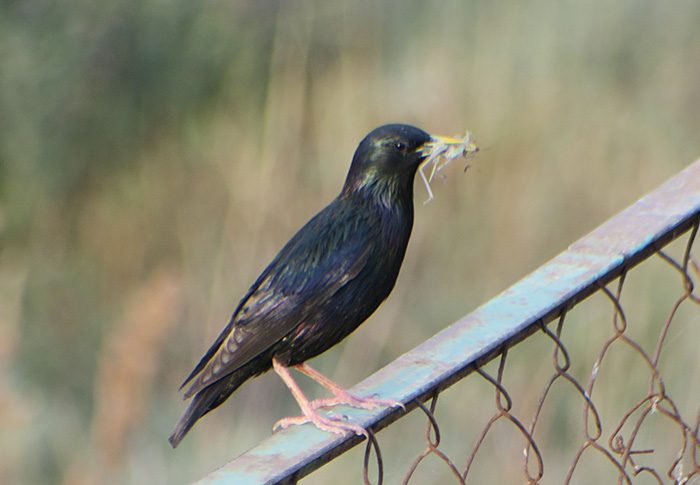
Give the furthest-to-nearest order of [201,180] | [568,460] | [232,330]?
[201,180] < [568,460] < [232,330]

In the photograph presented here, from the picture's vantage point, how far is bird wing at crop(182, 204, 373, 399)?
8.49 feet

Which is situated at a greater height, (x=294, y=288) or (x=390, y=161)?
(x=390, y=161)

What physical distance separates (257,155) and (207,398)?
2546mm

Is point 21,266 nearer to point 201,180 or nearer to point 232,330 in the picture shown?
point 201,180

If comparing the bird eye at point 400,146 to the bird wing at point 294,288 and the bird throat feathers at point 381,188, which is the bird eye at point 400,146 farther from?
the bird wing at point 294,288

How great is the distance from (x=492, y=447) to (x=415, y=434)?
0.39 meters

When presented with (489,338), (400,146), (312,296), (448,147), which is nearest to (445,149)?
(448,147)

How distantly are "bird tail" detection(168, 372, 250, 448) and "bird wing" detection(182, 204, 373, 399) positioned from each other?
0.05 metres

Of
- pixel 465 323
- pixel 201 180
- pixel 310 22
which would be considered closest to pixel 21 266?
pixel 201 180

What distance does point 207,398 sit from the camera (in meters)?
2.59

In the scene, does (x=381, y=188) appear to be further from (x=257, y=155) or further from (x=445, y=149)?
(x=257, y=155)

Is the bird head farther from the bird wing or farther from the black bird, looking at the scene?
the bird wing

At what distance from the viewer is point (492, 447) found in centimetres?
430

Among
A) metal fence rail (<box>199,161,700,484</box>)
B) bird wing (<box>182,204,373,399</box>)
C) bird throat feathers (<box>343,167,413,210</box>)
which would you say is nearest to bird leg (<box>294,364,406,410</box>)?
metal fence rail (<box>199,161,700,484</box>)
